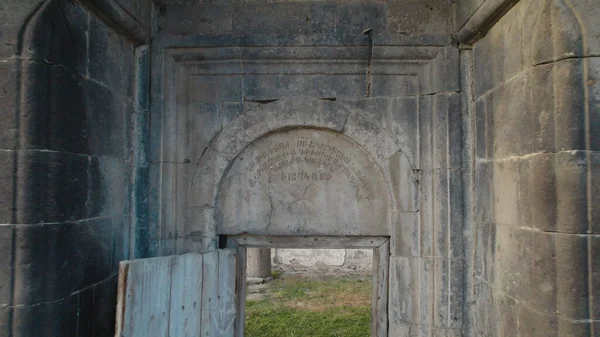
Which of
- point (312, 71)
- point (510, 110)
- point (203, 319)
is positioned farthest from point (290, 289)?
point (510, 110)

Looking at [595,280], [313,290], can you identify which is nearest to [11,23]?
[595,280]

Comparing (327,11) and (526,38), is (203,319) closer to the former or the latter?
(327,11)

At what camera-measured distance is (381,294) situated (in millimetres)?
3152

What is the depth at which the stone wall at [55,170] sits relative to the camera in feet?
6.81

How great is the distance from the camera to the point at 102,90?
8.71 ft

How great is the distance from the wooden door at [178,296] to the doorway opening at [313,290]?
→ 27cm

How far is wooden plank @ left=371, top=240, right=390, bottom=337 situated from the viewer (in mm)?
3135

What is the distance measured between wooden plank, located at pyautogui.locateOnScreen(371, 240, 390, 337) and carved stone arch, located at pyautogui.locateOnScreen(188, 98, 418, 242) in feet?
0.64

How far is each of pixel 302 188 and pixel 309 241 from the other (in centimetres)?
44

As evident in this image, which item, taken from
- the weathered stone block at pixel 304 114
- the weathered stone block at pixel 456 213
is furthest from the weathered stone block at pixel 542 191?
the weathered stone block at pixel 304 114

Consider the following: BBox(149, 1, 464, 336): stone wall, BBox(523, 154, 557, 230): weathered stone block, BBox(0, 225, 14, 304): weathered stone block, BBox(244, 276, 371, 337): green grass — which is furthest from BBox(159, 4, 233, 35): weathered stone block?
BBox(244, 276, 371, 337): green grass

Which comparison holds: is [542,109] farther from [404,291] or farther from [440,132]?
[404,291]

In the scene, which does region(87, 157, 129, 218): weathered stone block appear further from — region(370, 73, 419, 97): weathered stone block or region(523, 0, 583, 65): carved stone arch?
region(523, 0, 583, 65): carved stone arch

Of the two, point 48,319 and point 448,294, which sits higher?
point 48,319
